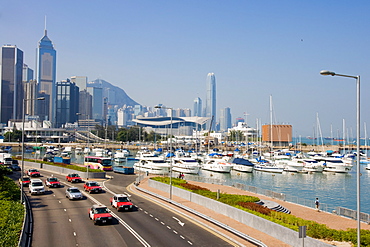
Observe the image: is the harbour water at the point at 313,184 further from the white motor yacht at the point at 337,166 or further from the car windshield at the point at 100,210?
the car windshield at the point at 100,210

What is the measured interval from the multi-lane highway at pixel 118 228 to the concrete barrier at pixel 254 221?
332 centimetres

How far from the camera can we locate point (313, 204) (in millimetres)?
37125

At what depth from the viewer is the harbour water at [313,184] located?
55156 mm

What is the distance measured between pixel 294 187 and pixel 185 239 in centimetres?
5089

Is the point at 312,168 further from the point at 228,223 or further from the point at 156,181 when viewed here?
the point at 228,223

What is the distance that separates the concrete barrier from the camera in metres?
20.7

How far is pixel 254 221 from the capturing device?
24953mm

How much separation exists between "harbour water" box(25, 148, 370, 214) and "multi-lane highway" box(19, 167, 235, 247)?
77.7 ft

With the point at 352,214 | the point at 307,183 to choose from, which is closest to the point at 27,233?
the point at 352,214

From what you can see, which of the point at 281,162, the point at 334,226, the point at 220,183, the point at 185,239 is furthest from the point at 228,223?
the point at 281,162

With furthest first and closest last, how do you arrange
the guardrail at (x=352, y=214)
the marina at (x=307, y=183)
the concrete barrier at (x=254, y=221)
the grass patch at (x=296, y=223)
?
the marina at (x=307, y=183)
the guardrail at (x=352, y=214)
the grass patch at (x=296, y=223)
the concrete barrier at (x=254, y=221)

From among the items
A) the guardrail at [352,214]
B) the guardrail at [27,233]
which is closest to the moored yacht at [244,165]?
the guardrail at [352,214]

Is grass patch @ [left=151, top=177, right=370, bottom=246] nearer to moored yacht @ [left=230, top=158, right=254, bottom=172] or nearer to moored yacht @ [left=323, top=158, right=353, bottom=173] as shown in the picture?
moored yacht @ [left=230, top=158, right=254, bottom=172]

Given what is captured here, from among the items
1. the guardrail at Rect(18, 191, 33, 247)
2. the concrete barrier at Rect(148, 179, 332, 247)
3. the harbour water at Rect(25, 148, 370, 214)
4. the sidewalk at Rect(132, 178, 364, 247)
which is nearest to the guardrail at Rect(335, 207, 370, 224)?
the sidewalk at Rect(132, 178, 364, 247)
